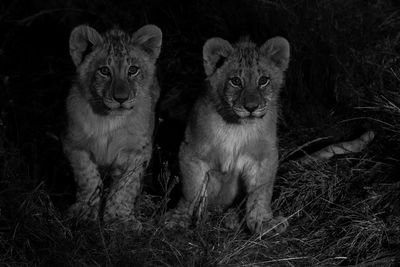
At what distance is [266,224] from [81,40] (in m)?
1.84

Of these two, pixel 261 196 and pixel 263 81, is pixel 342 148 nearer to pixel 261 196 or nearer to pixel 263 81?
pixel 261 196

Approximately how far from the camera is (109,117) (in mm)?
5371

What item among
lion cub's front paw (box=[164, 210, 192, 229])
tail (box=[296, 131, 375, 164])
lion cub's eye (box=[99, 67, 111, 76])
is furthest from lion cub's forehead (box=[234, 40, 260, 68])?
lion cub's front paw (box=[164, 210, 192, 229])

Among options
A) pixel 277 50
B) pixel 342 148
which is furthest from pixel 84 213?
pixel 342 148

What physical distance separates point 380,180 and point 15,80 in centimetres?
401

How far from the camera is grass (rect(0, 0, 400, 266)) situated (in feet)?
15.0

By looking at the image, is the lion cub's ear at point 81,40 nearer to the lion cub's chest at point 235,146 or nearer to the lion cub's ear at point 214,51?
the lion cub's ear at point 214,51

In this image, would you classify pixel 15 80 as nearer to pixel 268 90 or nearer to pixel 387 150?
pixel 268 90

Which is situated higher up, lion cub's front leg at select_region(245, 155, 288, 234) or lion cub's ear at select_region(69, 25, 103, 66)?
lion cub's ear at select_region(69, 25, 103, 66)

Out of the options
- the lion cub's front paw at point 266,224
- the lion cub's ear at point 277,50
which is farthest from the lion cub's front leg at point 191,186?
the lion cub's ear at point 277,50

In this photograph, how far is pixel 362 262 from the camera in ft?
15.6

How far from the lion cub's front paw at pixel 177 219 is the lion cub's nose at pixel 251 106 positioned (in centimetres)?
91

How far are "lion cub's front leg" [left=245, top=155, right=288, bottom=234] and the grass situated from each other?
112 millimetres

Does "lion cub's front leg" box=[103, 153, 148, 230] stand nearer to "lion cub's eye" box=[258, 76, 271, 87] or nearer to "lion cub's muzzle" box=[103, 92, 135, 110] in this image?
"lion cub's muzzle" box=[103, 92, 135, 110]
